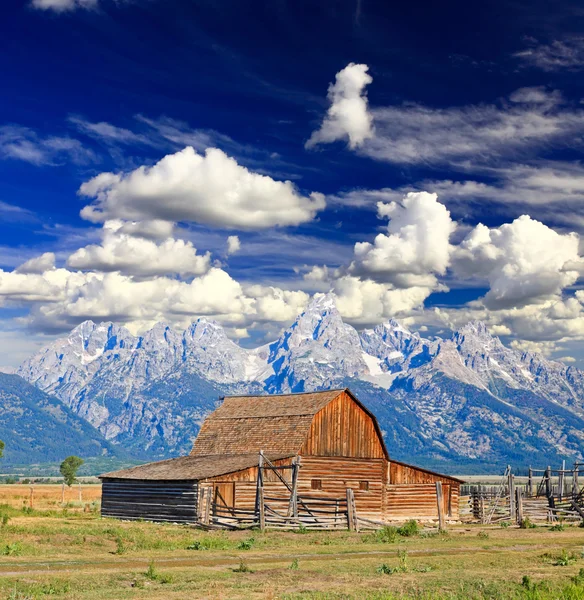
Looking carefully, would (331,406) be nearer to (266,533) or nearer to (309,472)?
(309,472)

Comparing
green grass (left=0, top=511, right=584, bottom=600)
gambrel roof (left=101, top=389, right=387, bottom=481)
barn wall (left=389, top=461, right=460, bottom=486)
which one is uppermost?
gambrel roof (left=101, top=389, right=387, bottom=481)

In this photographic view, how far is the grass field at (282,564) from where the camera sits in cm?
2139

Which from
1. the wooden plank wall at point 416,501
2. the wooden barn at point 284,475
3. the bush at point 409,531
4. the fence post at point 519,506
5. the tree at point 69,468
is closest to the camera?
the bush at point 409,531

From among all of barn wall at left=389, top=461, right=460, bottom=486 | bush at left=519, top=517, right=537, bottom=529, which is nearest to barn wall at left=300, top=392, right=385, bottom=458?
barn wall at left=389, top=461, right=460, bottom=486

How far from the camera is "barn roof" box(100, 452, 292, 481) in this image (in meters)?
51.0

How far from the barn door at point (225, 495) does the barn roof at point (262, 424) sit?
18.4ft

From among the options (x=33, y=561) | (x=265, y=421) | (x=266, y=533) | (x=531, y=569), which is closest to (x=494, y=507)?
(x=265, y=421)

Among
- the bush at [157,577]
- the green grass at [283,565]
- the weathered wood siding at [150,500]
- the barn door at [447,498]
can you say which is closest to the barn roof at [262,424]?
the weathered wood siding at [150,500]

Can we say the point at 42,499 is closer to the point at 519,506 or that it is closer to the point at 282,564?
the point at 519,506

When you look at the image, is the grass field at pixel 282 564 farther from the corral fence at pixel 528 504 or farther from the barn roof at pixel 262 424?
the barn roof at pixel 262 424

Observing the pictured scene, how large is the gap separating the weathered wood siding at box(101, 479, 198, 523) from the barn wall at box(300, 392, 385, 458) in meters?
9.20

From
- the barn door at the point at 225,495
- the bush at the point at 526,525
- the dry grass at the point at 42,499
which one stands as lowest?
the dry grass at the point at 42,499

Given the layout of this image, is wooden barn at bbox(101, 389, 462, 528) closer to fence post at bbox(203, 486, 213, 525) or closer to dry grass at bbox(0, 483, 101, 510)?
fence post at bbox(203, 486, 213, 525)

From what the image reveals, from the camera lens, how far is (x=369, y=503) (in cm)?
5878
